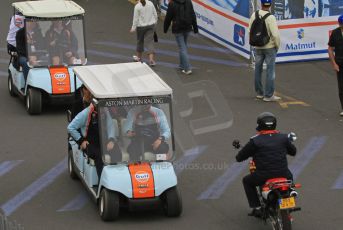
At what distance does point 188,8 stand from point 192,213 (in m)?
8.91

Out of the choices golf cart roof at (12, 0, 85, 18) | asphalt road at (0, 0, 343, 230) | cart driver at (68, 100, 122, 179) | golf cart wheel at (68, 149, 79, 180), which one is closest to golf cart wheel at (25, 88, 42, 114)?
asphalt road at (0, 0, 343, 230)

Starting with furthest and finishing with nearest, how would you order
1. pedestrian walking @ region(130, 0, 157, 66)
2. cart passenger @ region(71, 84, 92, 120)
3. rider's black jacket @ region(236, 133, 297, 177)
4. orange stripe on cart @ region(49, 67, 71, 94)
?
pedestrian walking @ region(130, 0, 157, 66)
orange stripe on cart @ region(49, 67, 71, 94)
cart passenger @ region(71, 84, 92, 120)
rider's black jacket @ region(236, 133, 297, 177)

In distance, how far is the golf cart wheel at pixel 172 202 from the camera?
1186 centimetres

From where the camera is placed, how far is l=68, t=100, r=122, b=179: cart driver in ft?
39.6

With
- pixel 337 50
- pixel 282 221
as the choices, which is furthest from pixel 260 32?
pixel 282 221

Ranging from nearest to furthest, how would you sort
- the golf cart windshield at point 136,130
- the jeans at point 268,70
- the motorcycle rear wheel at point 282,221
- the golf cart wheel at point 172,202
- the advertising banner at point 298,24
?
the motorcycle rear wheel at point 282,221 → the golf cart wheel at point 172,202 → the golf cart windshield at point 136,130 → the jeans at point 268,70 → the advertising banner at point 298,24

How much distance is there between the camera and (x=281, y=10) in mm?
21047

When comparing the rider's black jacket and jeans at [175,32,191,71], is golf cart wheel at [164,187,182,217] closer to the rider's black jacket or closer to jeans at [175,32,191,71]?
the rider's black jacket

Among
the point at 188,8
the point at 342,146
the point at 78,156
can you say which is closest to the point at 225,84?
the point at 188,8

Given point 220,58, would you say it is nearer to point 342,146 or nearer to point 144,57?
point 144,57

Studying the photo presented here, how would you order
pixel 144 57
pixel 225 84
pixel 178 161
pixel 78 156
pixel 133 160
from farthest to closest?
pixel 144 57, pixel 225 84, pixel 178 161, pixel 78 156, pixel 133 160

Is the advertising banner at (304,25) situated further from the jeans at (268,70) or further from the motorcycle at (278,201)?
the motorcycle at (278,201)

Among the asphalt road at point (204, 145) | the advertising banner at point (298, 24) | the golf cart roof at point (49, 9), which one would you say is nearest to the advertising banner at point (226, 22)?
the advertising banner at point (298, 24)

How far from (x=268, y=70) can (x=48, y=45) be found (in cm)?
425
